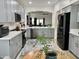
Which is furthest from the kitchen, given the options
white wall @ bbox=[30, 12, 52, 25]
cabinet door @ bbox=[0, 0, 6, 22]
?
white wall @ bbox=[30, 12, 52, 25]

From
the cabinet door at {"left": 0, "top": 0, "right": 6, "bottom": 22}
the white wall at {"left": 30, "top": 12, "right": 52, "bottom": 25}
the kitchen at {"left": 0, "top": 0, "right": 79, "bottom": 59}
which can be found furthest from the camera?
the white wall at {"left": 30, "top": 12, "right": 52, "bottom": 25}

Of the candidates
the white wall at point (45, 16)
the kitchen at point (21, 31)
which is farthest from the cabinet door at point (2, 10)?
the white wall at point (45, 16)

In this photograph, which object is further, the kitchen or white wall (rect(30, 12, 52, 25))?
white wall (rect(30, 12, 52, 25))

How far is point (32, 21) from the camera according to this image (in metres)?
12.2

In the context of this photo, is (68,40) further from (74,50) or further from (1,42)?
(1,42)

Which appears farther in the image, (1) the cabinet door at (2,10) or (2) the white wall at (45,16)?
(2) the white wall at (45,16)

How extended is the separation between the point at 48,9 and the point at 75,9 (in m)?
5.23

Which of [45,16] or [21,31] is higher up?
[45,16]

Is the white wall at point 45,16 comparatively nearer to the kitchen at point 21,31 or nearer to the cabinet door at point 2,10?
the kitchen at point 21,31

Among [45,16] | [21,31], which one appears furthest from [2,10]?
[45,16]

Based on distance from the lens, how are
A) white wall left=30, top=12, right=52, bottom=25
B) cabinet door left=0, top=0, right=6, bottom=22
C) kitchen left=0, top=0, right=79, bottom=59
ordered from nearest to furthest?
kitchen left=0, top=0, right=79, bottom=59, cabinet door left=0, top=0, right=6, bottom=22, white wall left=30, top=12, right=52, bottom=25

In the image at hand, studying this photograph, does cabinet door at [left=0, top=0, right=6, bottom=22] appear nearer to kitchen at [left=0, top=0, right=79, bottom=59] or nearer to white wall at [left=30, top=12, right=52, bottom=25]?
kitchen at [left=0, top=0, right=79, bottom=59]

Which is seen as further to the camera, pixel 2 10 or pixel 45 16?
pixel 45 16

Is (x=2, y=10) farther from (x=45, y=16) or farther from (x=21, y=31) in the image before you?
(x=45, y=16)
